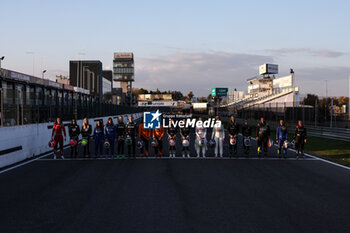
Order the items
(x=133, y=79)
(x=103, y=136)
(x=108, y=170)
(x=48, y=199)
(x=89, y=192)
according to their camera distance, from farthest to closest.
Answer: (x=133, y=79), (x=103, y=136), (x=108, y=170), (x=89, y=192), (x=48, y=199)

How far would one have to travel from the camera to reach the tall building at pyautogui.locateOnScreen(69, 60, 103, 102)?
103m

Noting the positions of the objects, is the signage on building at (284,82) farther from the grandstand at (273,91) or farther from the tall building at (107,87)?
the tall building at (107,87)

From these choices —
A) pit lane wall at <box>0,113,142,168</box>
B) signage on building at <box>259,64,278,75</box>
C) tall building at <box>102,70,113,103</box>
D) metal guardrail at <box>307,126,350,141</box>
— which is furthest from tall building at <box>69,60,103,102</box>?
pit lane wall at <box>0,113,142,168</box>

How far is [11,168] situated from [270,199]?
853 centimetres

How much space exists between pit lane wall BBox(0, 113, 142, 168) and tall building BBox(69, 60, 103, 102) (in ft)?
284

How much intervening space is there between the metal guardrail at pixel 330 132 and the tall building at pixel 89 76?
8248 cm

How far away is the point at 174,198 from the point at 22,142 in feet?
27.9

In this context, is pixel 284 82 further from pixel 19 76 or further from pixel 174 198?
pixel 174 198

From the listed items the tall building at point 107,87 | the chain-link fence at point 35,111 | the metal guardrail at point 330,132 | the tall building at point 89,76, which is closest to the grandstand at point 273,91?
the metal guardrail at point 330,132

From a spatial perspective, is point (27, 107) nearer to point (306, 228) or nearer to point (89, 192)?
point (89, 192)

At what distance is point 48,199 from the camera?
24.3 ft

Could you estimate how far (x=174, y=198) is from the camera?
7.45 m

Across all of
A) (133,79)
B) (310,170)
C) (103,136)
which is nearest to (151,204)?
(310,170)

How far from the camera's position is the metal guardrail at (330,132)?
71.6ft
